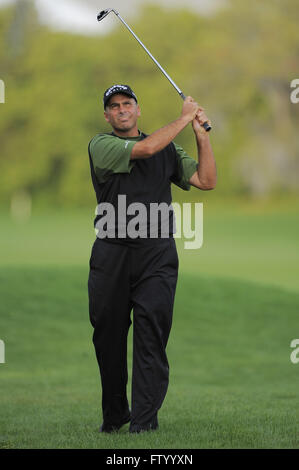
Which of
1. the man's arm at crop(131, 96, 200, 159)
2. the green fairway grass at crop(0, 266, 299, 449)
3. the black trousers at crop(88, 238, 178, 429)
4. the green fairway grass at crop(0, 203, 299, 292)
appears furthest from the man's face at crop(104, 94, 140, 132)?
the green fairway grass at crop(0, 203, 299, 292)

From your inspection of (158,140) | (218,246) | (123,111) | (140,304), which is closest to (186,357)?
(140,304)

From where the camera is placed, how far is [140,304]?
537cm

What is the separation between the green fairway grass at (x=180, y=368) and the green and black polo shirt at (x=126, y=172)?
1391mm

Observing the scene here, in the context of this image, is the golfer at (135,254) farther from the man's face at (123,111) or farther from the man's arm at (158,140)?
the man's arm at (158,140)

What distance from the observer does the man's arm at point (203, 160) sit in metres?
5.36

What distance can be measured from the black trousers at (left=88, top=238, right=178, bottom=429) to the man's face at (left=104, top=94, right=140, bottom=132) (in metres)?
0.69

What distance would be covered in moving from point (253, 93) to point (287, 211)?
361 inches

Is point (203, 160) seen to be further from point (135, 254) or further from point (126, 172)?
point (135, 254)

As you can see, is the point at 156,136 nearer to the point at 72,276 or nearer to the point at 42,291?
the point at 42,291

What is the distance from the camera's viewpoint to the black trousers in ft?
17.6

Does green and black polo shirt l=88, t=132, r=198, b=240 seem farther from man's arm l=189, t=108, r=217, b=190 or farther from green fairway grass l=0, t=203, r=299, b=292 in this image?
green fairway grass l=0, t=203, r=299, b=292

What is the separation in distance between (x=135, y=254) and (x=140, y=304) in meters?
0.30

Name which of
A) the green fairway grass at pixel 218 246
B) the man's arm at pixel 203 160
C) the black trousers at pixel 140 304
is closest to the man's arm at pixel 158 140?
the man's arm at pixel 203 160

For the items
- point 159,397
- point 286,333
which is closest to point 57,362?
point 286,333
